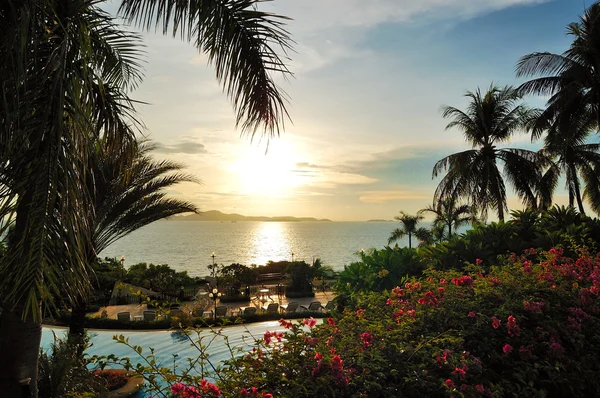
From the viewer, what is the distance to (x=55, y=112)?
336 cm

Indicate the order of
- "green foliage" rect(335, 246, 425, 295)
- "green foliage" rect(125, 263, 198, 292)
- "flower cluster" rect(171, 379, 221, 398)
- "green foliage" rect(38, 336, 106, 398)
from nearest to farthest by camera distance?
1. "flower cluster" rect(171, 379, 221, 398)
2. "green foliage" rect(38, 336, 106, 398)
3. "green foliage" rect(335, 246, 425, 295)
4. "green foliage" rect(125, 263, 198, 292)

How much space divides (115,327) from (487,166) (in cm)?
1795

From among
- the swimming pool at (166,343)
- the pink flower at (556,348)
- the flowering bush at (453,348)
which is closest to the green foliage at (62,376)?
the swimming pool at (166,343)

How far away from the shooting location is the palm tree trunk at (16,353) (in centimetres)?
420

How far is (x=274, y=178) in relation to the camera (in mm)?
5656

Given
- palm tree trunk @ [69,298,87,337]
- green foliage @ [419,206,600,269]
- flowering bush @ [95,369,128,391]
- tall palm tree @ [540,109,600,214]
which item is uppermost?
tall palm tree @ [540,109,600,214]

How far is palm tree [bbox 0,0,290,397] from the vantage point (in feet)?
10.4

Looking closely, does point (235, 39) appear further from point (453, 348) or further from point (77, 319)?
point (77, 319)

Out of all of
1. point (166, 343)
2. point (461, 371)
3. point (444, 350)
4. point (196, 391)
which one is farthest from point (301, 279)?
point (196, 391)

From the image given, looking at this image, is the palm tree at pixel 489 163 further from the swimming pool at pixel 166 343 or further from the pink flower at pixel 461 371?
the pink flower at pixel 461 371

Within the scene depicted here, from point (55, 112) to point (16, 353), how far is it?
2.65 meters

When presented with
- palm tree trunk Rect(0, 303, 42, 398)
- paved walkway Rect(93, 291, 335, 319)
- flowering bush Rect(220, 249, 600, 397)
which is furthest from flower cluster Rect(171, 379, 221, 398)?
paved walkway Rect(93, 291, 335, 319)

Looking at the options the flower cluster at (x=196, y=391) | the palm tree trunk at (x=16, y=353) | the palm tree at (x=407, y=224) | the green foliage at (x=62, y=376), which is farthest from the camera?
the palm tree at (x=407, y=224)

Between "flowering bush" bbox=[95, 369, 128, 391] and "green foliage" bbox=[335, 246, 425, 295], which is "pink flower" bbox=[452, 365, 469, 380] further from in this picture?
"flowering bush" bbox=[95, 369, 128, 391]
